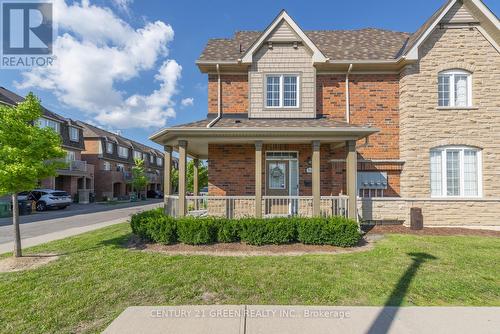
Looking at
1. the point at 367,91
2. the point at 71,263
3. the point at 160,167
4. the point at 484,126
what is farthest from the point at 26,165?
the point at 160,167

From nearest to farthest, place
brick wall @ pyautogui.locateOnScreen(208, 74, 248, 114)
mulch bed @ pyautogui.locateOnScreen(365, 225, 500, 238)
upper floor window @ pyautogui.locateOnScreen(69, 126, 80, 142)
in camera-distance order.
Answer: mulch bed @ pyautogui.locateOnScreen(365, 225, 500, 238), brick wall @ pyautogui.locateOnScreen(208, 74, 248, 114), upper floor window @ pyautogui.locateOnScreen(69, 126, 80, 142)

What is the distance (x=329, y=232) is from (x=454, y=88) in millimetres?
8402

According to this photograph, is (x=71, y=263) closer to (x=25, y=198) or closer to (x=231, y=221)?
(x=231, y=221)

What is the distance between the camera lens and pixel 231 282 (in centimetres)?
478

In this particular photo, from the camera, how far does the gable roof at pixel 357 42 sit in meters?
9.73

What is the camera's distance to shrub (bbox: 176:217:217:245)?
282 inches

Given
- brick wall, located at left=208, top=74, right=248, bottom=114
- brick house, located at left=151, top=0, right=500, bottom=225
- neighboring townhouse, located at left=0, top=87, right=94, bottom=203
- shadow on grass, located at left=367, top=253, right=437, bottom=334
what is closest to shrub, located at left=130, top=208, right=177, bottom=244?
brick house, located at left=151, top=0, right=500, bottom=225

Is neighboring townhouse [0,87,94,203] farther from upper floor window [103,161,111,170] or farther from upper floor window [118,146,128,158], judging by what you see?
upper floor window [118,146,128,158]

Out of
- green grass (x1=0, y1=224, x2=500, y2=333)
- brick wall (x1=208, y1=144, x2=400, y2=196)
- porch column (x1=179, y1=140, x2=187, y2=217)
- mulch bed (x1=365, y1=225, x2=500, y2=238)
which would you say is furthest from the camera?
brick wall (x1=208, y1=144, x2=400, y2=196)

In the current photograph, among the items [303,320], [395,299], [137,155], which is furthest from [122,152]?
[395,299]

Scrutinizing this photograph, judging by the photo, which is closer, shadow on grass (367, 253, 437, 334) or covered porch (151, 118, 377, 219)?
shadow on grass (367, 253, 437, 334)

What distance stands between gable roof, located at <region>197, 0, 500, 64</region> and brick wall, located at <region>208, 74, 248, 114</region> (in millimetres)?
807

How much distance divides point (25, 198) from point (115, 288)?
1979 centimetres

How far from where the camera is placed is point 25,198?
18.2 m
